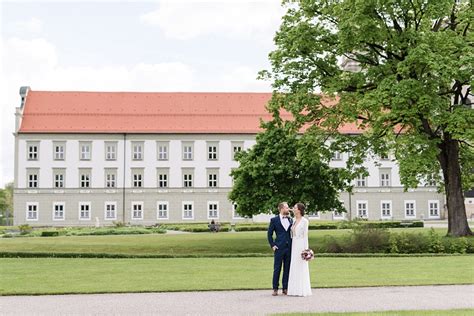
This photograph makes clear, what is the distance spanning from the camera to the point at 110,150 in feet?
203

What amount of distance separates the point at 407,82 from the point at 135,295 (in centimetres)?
1474

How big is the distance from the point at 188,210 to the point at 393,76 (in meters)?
40.7

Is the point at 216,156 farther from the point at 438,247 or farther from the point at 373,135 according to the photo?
the point at 438,247

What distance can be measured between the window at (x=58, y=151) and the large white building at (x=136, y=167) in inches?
4.0

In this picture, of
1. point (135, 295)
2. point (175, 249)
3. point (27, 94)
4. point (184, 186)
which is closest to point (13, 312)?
point (135, 295)

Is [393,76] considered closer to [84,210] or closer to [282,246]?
[282,246]

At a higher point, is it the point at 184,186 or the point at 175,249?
the point at 184,186

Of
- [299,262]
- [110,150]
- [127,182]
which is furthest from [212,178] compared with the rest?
[299,262]

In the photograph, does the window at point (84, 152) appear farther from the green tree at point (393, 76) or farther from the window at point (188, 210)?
the green tree at point (393, 76)

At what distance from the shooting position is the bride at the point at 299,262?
1232 cm

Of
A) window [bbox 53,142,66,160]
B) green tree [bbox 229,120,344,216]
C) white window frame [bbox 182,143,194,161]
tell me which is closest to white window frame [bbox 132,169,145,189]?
white window frame [bbox 182,143,194,161]

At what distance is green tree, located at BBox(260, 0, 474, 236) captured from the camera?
23.1m

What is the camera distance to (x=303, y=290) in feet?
40.3

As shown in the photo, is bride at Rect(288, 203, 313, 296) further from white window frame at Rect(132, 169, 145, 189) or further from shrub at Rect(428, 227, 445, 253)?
white window frame at Rect(132, 169, 145, 189)
